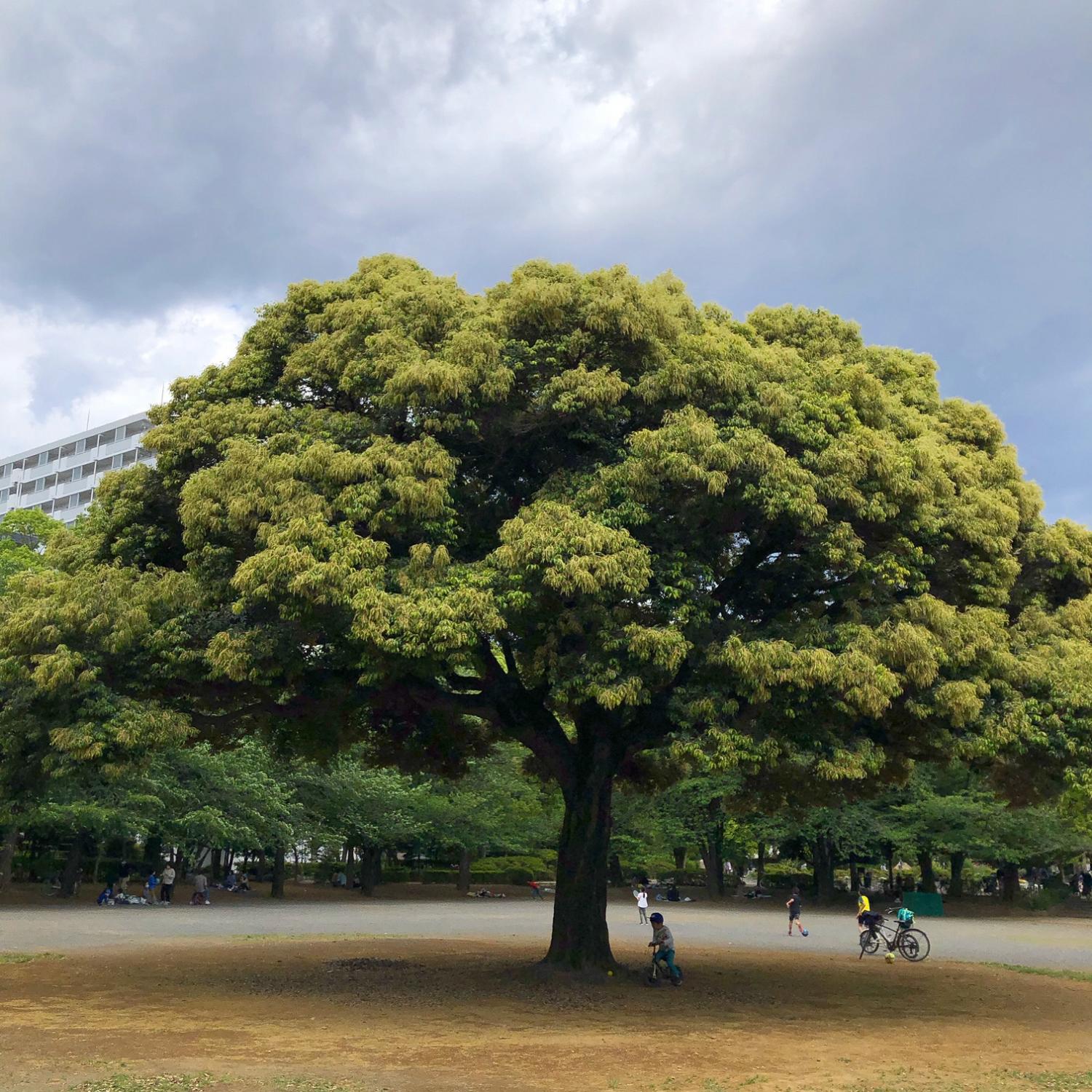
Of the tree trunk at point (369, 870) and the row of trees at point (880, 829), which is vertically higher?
the row of trees at point (880, 829)

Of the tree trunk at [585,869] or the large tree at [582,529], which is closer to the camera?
the large tree at [582,529]

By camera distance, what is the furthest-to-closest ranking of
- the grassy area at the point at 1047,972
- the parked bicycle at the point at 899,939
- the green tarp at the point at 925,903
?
1. the green tarp at the point at 925,903
2. the parked bicycle at the point at 899,939
3. the grassy area at the point at 1047,972

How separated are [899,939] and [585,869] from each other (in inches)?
324

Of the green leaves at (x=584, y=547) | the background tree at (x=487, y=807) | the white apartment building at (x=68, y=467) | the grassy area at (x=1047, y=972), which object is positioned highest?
the white apartment building at (x=68, y=467)

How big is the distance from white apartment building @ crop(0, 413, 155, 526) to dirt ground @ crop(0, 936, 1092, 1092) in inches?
2678

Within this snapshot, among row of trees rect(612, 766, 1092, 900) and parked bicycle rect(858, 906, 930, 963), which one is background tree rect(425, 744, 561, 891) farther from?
parked bicycle rect(858, 906, 930, 963)

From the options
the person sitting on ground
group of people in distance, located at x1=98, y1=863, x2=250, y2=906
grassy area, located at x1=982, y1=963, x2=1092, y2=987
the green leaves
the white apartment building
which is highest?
the white apartment building

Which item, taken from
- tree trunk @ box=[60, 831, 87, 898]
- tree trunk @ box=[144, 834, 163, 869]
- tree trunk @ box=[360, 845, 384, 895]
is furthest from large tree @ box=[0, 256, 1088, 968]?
tree trunk @ box=[360, 845, 384, 895]

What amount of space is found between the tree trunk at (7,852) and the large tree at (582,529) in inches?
802

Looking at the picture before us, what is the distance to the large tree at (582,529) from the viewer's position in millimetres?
10438

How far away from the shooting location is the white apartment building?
7875 centimetres

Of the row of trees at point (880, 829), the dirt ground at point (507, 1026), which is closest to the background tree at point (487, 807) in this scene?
the row of trees at point (880, 829)

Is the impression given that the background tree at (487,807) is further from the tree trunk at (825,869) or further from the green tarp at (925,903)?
the green tarp at (925,903)

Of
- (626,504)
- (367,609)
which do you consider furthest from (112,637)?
(626,504)
